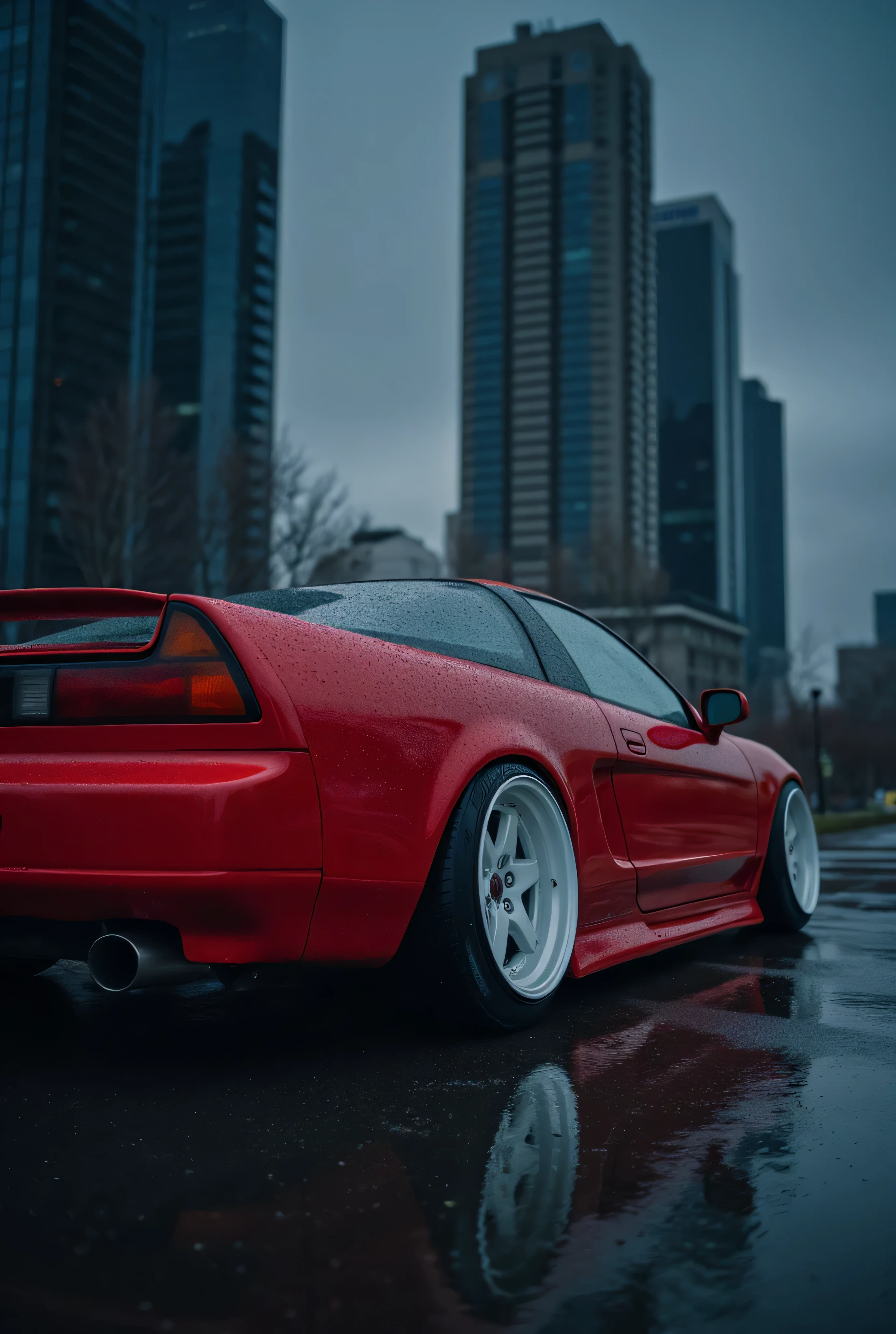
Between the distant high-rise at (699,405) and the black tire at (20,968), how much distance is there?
13773 cm

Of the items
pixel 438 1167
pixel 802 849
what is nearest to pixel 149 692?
pixel 438 1167

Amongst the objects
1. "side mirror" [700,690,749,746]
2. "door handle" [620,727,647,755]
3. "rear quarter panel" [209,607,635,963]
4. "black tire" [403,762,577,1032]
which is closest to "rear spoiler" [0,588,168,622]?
"rear quarter panel" [209,607,635,963]

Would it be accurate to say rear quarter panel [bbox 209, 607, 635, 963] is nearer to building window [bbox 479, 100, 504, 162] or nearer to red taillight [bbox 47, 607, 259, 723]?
red taillight [bbox 47, 607, 259, 723]

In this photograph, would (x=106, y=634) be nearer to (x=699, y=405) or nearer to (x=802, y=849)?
(x=802, y=849)

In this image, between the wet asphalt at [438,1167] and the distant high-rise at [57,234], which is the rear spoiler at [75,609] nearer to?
the wet asphalt at [438,1167]

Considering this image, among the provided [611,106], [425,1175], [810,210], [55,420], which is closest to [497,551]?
[55,420]

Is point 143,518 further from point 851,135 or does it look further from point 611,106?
point 611,106

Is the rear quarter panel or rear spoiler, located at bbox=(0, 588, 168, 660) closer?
the rear quarter panel

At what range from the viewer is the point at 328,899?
2285 millimetres

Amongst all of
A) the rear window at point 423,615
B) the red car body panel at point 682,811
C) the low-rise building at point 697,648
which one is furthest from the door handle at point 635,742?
the low-rise building at point 697,648

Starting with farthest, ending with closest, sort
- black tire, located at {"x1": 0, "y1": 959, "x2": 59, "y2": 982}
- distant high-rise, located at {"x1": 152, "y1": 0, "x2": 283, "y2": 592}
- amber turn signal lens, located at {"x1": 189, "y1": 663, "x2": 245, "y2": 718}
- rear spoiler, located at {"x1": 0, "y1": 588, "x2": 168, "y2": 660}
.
A: distant high-rise, located at {"x1": 152, "y1": 0, "x2": 283, "y2": 592}
black tire, located at {"x1": 0, "y1": 959, "x2": 59, "y2": 982}
rear spoiler, located at {"x1": 0, "y1": 588, "x2": 168, "y2": 660}
amber turn signal lens, located at {"x1": 189, "y1": 663, "x2": 245, "y2": 718}

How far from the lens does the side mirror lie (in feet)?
13.7

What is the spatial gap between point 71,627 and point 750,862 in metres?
2.82

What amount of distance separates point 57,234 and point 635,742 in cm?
6224
